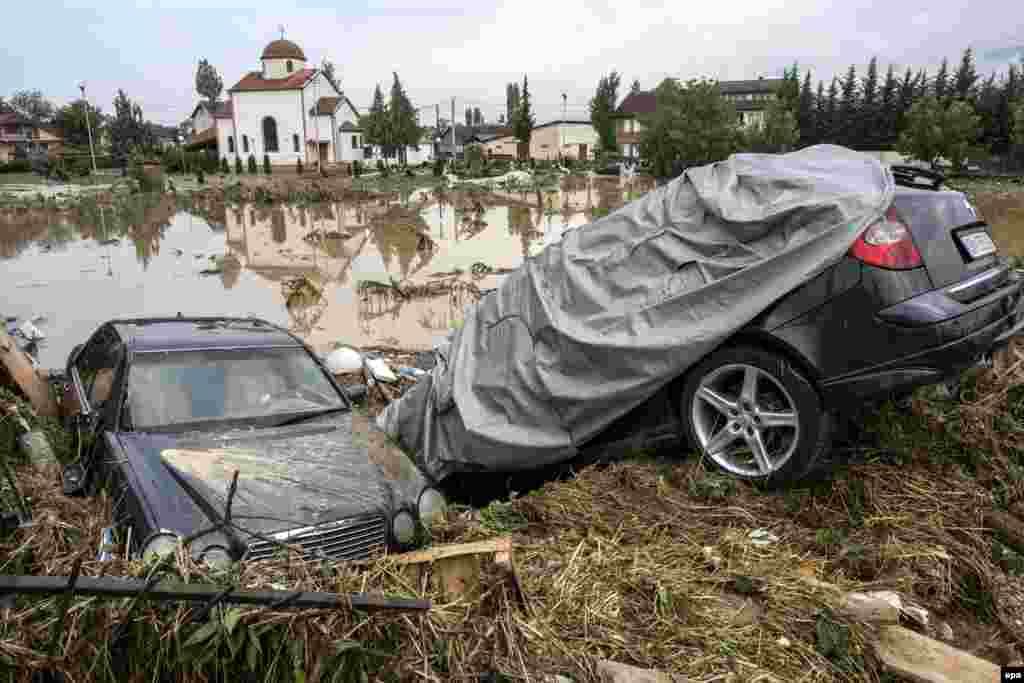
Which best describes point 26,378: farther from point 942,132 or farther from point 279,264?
point 942,132

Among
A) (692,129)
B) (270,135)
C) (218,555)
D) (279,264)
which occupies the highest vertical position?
(270,135)

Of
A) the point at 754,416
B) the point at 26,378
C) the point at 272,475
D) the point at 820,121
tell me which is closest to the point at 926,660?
the point at 754,416

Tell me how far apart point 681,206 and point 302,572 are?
314 cm

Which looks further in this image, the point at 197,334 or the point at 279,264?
the point at 279,264

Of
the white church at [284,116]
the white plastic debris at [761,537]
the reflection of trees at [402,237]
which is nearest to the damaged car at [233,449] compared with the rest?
the white plastic debris at [761,537]

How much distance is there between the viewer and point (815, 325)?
3604 mm

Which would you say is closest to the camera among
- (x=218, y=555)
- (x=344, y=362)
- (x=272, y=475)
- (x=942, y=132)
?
(x=218, y=555)

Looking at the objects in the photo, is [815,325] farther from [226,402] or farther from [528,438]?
[226,402]

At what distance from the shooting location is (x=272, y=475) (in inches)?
160

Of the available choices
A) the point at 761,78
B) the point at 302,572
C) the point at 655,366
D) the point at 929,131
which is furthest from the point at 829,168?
the point at 761,78

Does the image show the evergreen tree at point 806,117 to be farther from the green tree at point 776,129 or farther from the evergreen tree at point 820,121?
the green tree at point 776,129

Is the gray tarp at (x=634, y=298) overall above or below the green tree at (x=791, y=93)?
below

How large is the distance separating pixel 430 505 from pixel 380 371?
3.48 meters

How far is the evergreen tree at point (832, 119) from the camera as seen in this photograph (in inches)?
2832
